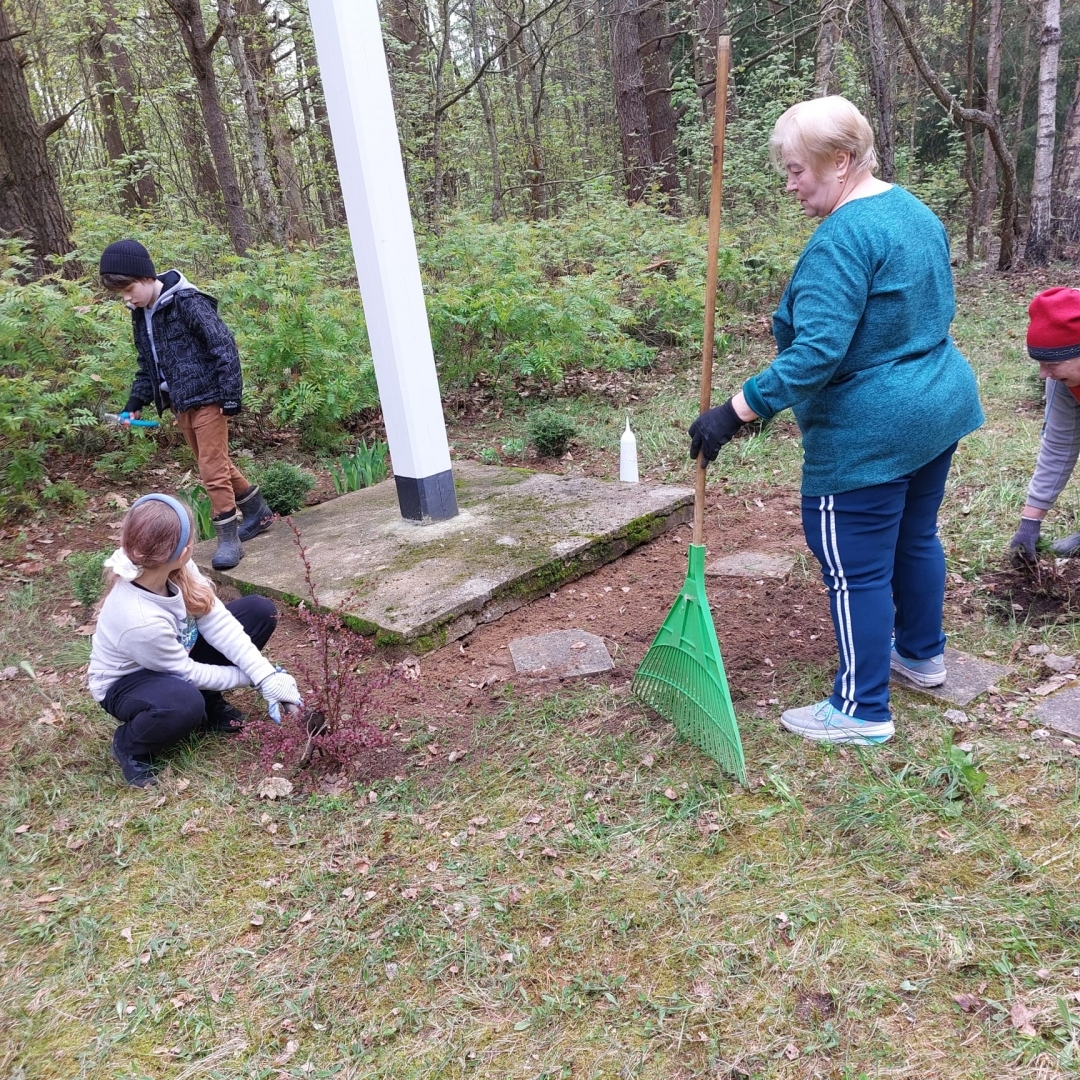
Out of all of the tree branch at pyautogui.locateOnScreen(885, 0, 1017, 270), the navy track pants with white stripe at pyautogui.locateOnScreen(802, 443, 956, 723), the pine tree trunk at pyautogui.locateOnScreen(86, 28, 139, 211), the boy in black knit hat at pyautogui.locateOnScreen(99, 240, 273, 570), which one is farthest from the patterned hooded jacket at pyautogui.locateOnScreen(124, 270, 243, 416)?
the pine tree trunk at pyautogui.locateOnScreen(86, 28, 139, 211)

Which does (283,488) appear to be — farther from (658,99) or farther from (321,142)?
(321,142)

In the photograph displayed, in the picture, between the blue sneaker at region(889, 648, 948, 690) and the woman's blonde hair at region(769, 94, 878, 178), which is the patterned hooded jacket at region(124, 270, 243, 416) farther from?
the blue sneaker at region(889, 648, 948, 690)

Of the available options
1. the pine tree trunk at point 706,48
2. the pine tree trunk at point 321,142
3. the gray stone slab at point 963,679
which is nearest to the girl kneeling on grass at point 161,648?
the gray stone slab at point 963,679

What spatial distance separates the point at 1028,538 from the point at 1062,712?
1.13 m

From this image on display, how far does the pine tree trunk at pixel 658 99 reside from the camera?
1272cm

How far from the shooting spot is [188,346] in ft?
14.9

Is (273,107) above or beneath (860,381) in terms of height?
above

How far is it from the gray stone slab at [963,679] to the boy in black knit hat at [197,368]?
135 inches

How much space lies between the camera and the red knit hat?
9.27 feet

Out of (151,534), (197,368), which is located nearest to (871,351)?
(151,534)

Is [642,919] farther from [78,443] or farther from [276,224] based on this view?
[276,224]

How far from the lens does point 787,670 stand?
3273 mm

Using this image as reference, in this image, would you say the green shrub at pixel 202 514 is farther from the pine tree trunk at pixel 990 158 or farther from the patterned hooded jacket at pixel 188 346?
the pine tree trunk at pixel 990 158

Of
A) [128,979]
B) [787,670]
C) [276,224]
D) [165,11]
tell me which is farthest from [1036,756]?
[165,11]
